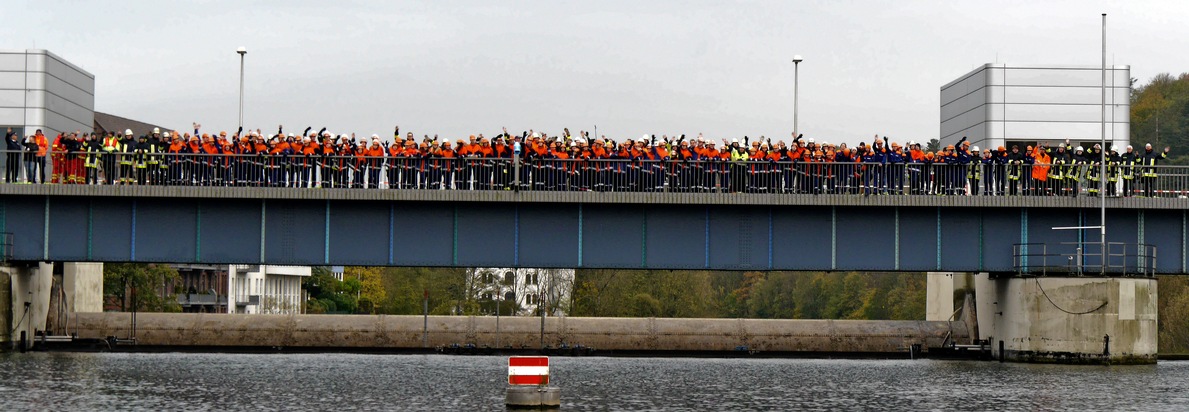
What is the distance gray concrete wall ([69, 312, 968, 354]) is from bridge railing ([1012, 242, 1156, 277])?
1152 centimetres

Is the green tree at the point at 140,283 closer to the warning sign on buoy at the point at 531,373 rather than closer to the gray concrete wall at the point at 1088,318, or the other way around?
the gray concrete wall at the point at 1088,318

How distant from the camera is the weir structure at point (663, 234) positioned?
5166 cm

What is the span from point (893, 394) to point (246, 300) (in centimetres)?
13847

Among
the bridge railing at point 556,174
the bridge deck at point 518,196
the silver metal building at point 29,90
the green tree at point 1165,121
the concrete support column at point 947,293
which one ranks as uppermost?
the green tree at point 1165,121

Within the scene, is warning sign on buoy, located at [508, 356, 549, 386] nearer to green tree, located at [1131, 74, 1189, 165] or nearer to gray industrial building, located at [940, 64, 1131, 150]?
gray industrial building, located at [940, 64, 1131, 150]

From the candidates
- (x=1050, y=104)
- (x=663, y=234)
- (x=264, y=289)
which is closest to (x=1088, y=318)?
(x=1050, y=104)

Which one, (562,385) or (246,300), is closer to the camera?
(562,385)

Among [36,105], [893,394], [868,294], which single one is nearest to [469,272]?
[868,294]

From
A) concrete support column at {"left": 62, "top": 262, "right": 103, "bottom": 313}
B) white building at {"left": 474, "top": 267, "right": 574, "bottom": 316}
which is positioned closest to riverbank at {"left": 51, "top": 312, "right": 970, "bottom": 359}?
concrete support column at {"left": 62, "top": 262, "right": 103, "bottom": 313}

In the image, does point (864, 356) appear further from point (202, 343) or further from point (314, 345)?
point (202, 343)

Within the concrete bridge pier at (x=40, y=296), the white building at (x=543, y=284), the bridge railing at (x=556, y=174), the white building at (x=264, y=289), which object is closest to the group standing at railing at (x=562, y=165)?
the bridge railing at (x=556, y=174)

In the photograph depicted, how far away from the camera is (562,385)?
42.6 m

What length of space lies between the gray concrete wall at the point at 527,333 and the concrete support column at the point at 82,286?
1.86m

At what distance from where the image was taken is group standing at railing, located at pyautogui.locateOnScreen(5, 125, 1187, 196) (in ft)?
169
